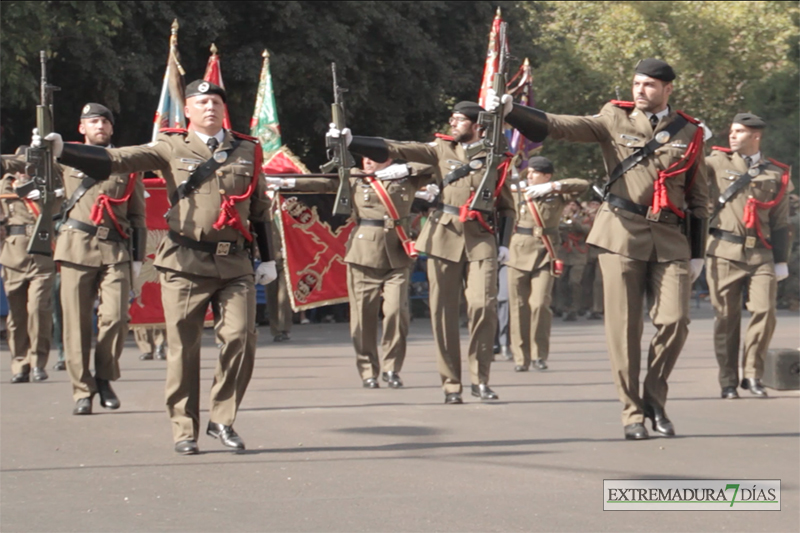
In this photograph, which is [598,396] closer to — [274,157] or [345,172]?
[345,172]

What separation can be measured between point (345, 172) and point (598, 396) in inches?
112

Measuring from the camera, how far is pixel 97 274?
10266 mm

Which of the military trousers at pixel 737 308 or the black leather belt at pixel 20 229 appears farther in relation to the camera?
the black leather belt at pixel 20 229

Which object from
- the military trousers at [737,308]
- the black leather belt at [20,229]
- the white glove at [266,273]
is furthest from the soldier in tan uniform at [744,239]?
the black leather belt at [20,229]

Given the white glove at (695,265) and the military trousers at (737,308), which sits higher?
the white glove at (695,265)

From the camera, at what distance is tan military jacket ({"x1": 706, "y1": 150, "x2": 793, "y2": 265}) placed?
11.0 metres

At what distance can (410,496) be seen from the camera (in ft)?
22.1

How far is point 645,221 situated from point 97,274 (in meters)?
4.07

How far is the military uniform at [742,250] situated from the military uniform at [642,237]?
2.44 metres

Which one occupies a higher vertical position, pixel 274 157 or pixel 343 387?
pixel 274 157

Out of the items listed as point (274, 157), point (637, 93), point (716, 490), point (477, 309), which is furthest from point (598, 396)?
point (274, 157)

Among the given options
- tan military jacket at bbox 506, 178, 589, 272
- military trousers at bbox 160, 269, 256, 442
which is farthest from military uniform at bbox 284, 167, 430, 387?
military trousers at bbox 160, 269, 256, 442

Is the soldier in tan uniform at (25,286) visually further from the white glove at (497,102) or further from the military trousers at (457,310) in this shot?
the white glove at (497,102)

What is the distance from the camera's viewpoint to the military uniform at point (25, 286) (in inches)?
508
